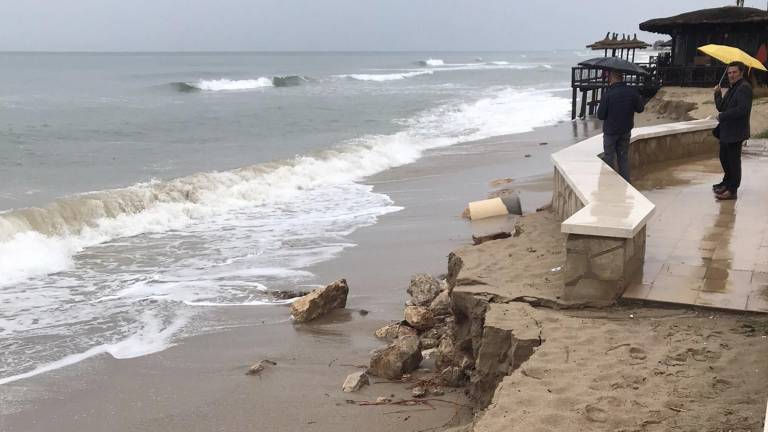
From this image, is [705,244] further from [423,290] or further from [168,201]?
[168,201]

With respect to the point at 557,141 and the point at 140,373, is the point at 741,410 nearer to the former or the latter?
the point at 140,373

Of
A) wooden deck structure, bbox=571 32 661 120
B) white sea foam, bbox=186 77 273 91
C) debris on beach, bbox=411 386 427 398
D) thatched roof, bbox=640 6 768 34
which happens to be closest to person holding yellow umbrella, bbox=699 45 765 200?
debris on beach, bbox=411 386 427 398

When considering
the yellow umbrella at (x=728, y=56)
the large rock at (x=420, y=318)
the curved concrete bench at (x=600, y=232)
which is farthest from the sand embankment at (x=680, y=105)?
the large rock at (x=420, y=318)

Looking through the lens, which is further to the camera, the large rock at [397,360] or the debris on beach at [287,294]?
the debris on beach at [287,294]

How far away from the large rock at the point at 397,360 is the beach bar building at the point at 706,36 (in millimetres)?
22008

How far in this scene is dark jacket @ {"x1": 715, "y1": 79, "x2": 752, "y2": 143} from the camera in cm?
762

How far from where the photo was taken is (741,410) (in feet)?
12.2

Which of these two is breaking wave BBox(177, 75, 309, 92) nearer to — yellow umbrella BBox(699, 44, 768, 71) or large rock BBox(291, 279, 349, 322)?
large rock BBox(291, 279, 349, 322)

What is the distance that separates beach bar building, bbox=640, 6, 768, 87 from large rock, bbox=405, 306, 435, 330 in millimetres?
21246

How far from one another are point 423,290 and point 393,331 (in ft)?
2.59

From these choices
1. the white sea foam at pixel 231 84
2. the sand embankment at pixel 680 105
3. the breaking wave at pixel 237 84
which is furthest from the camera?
the white sea foam at pixel 231 84

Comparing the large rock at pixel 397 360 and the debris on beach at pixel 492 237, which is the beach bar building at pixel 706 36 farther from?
the large rock at pixel 397 360

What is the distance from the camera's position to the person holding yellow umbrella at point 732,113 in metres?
7.62

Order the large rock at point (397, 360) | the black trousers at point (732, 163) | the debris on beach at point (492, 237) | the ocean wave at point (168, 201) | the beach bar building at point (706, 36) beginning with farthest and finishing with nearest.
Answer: the beach bar building at point (706, 36) → the ocean wave at point (168, 201) → the debris on beach at point (492, 237) → the black trousers at point (732, 163) → the large rock at point (397, 360)
